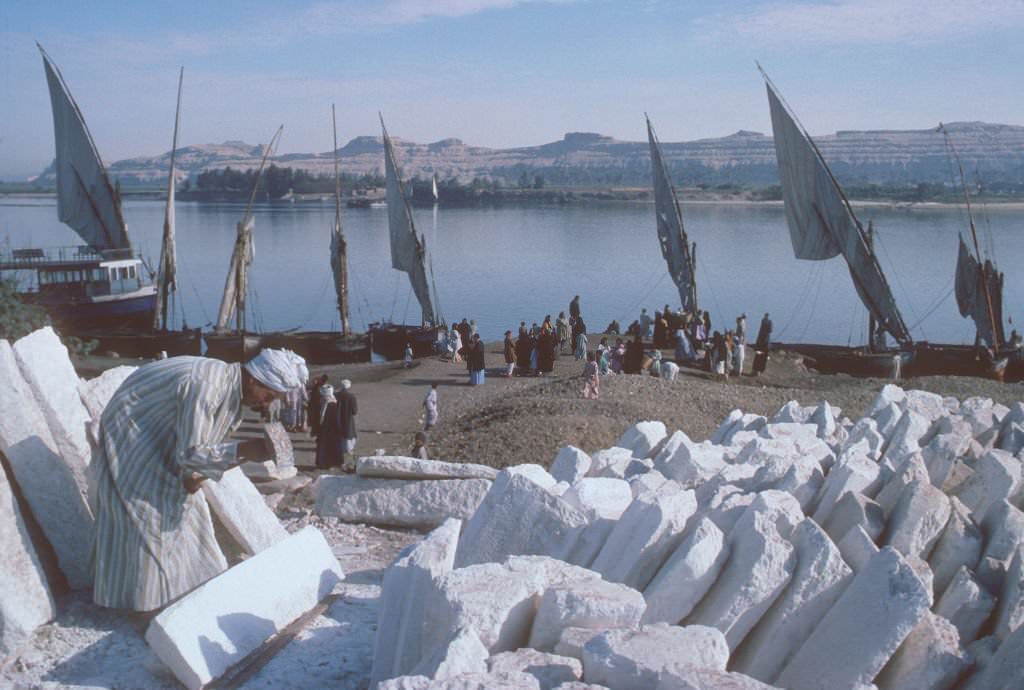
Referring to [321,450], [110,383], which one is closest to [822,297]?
[321,450]

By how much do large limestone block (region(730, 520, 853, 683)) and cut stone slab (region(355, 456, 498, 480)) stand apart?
2.60 m

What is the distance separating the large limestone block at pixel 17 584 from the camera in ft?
11.9

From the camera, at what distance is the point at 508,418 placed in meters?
12.5

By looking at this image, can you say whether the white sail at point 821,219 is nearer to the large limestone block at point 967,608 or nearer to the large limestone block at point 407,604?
the large limestone block at point 967,608

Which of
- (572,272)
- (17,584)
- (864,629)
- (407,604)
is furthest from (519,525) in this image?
(572,272)

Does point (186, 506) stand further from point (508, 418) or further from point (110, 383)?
point (508, 418)

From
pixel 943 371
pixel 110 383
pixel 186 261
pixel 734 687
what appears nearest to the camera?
pixel 734 687

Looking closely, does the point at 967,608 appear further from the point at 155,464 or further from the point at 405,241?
the point at 405,241

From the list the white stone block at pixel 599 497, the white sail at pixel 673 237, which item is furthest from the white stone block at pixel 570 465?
the white sail at pixel 673 237

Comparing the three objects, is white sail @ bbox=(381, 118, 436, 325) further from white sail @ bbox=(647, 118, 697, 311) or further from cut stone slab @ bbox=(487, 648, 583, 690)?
cut stone slab @ bbox=(487, 648, 583, 690)

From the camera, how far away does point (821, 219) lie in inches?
1000

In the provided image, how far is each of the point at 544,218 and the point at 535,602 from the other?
99.1 m

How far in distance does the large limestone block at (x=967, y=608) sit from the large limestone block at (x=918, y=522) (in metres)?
0.33

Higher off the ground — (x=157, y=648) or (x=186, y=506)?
(x=186, y=506)
